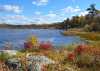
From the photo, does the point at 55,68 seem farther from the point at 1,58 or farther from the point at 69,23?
the point at 69,23

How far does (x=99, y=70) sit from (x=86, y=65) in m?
1.26

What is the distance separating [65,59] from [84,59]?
0.87m

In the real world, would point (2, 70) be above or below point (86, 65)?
above

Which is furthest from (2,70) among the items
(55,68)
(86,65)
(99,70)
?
(86,65)

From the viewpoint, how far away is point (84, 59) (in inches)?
448

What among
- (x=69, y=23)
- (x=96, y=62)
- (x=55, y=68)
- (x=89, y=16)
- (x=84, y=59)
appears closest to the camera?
(x=55, y=68)

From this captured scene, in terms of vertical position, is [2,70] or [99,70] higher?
[2,70]

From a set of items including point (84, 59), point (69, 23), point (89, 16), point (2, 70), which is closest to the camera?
point (2, 70)

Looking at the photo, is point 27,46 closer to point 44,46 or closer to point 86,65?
point 44,46

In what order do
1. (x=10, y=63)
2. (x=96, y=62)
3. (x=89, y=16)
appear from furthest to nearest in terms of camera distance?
(x=89, y=16)
(x=96, y=62)
(x=10, y=63)

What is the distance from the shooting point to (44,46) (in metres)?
17.0

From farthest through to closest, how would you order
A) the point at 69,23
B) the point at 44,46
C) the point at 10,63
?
the point at 69,23 < the point at 44,46 < the point at 10,63

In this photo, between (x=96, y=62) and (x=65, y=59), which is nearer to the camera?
(x=96, y=62)

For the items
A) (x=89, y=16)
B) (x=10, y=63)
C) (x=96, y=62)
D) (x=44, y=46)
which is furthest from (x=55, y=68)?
(x=89, y=16)
